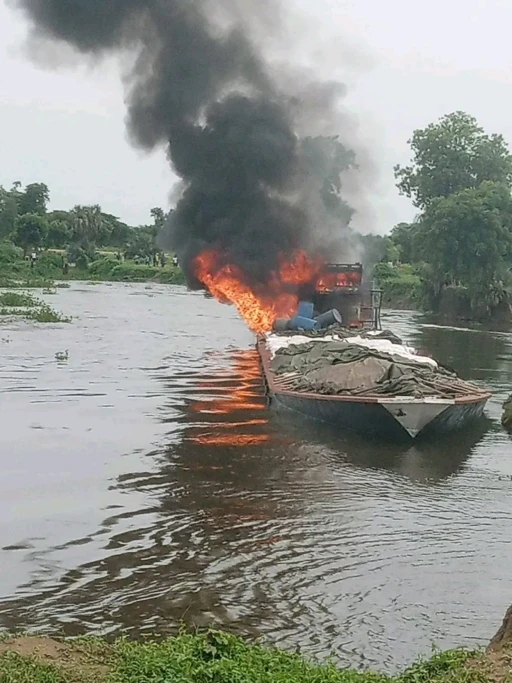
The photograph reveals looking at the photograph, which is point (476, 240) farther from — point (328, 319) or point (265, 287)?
point (328, 319)

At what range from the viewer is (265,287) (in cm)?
3262

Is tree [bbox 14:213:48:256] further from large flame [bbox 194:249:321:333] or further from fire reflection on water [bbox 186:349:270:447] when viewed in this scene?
fire reflection on water [bbox 186:349:270:447]

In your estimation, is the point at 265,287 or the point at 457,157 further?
the point at 457,157

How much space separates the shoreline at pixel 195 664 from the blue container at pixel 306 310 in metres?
22.7

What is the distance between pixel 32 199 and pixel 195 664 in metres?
106

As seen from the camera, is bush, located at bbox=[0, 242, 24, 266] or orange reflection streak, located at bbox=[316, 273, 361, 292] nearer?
orange reflection streak, located at bbox=[316, 273, 361, 292]

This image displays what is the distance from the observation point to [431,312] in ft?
197

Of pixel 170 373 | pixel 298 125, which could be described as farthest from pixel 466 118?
pixel 170 373

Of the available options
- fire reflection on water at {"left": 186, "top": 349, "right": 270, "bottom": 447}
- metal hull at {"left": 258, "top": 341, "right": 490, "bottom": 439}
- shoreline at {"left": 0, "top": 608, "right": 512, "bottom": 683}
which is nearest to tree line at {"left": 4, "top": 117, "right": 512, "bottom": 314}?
fire reflection on water at {"left": 186, "top": 349, "right": 270, "bottom": 447}

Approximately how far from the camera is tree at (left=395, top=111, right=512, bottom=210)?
210 ft

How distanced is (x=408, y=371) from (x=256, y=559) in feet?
26.0

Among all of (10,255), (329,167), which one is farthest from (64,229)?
(329,167)

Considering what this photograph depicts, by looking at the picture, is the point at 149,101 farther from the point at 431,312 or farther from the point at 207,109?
the point at 431,312

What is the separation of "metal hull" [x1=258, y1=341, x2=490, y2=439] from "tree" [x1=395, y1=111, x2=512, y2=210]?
49.5 metres
